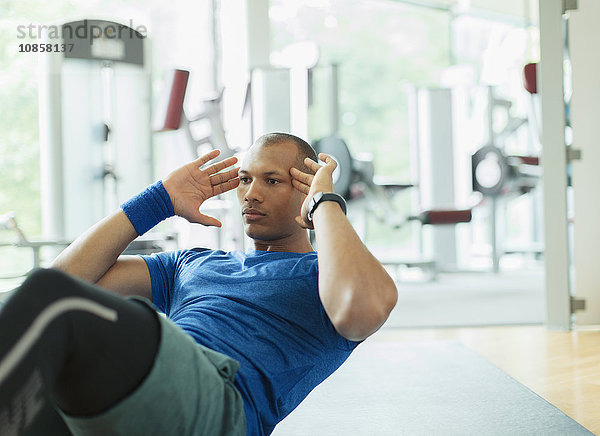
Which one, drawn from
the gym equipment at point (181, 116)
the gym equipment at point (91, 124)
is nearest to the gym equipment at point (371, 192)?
the gym equipment at point (181, 116)

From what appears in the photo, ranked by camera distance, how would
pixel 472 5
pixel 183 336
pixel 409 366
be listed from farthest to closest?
pixel 472 5, pixel 409 366, pixel 183 336

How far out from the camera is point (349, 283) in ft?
3.57

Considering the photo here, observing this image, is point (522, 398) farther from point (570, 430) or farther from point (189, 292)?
point (189, 292)

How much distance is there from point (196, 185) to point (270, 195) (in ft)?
0.73

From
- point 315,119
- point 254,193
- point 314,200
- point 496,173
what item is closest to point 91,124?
point 254,193

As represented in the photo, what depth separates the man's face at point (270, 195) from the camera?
1368 mm

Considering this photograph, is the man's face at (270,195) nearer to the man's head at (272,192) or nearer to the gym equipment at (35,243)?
the man's head at (272,192)

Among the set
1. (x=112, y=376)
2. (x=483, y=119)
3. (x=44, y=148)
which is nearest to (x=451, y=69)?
(x=483, y=119)

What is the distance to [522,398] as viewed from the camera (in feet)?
6.46

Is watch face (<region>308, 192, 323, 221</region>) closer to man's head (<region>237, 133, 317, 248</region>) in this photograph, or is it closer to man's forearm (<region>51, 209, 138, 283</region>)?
man's head (<region>237, 133, 317, 248</region>)

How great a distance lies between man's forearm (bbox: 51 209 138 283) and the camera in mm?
1365

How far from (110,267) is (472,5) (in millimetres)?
6869

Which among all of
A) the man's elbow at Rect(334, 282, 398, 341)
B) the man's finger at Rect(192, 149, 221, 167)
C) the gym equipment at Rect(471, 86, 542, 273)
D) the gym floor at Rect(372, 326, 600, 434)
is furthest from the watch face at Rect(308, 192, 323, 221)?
the gym equipment at Rect(471, 86, 542, 273)

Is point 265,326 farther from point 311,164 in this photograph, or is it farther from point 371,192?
point 371,192
